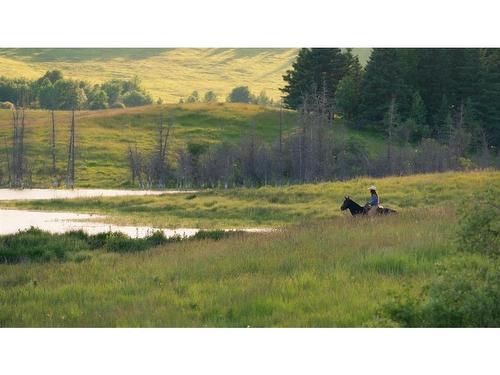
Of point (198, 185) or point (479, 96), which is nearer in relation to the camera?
point (479, 96)

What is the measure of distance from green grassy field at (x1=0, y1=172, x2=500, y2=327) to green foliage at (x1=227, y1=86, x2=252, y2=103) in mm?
101823

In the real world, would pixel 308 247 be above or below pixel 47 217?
above

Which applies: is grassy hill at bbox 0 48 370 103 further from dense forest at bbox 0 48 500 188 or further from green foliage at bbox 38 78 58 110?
dense forest at bbox 0 48 500 188

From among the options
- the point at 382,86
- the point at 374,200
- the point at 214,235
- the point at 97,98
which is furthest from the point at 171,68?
the point at 374,200

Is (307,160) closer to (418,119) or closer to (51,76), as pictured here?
(418,119)

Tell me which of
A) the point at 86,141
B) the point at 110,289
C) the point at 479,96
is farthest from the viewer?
the point at 86,141

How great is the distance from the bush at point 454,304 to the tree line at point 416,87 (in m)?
41.0

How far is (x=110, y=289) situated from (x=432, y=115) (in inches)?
2132

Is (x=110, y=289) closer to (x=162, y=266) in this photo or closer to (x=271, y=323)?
(x=162, y=266)

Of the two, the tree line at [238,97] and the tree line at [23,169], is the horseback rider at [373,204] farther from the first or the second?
the tree line at [238,97]

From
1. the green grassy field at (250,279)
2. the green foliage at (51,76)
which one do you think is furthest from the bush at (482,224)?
the green foliage at (51,76)

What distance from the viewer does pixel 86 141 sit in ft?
276

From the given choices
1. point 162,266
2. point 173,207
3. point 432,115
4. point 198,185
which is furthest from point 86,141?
point 162,266

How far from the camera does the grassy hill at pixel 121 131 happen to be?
7406 cm
